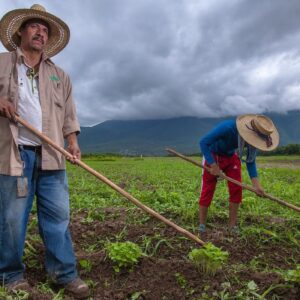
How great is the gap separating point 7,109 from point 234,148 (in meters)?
2.89

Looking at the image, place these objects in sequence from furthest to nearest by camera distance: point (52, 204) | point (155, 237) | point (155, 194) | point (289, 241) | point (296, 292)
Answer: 1. point (155, 194)
2. point (289, 241)
3. point (155, 237)
4. point (52, 204)
5. point (296, 292)

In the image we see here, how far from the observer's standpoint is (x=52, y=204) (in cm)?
336

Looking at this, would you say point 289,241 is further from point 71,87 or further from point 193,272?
point 71,87

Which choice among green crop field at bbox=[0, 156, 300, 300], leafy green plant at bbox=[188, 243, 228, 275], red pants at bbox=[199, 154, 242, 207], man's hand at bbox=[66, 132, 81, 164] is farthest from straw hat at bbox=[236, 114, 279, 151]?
man's hand at bbox=[66, 132, 81, 164]

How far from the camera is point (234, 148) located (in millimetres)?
5023

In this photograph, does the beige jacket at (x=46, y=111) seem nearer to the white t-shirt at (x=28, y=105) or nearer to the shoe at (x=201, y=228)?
the white t-shirt at (x=28, y=105)

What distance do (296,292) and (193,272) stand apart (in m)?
0.86

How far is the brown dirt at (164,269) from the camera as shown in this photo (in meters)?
3.29

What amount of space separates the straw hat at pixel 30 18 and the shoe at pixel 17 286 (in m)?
1.97

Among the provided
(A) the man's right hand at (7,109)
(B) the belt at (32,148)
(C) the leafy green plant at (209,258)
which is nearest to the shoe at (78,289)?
(C) the leafy green plant at (209,258)

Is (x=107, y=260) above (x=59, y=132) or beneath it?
beneath

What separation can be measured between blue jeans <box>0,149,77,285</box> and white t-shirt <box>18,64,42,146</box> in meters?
0.11

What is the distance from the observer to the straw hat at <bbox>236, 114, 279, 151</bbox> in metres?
4.57

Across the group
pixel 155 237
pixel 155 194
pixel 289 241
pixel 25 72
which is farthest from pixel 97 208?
pixel 25 72
